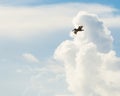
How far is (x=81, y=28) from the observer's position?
106 meters

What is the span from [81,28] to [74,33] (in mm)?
4177

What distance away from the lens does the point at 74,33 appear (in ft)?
340
